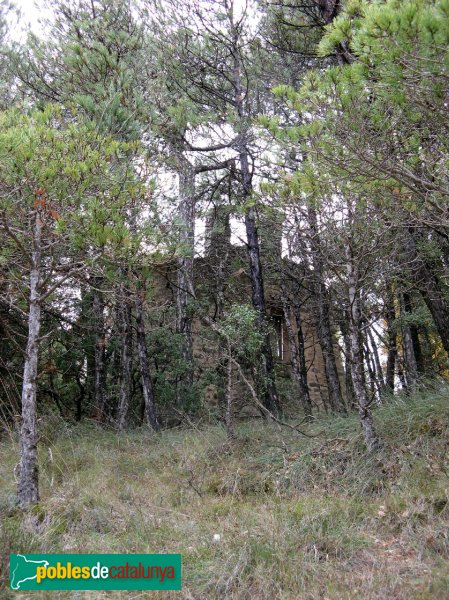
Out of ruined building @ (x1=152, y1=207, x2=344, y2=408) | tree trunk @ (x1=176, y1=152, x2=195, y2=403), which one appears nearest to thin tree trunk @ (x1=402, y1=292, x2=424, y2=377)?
ruined building @ (x1=152, y1=207, x2=344, y2=408)

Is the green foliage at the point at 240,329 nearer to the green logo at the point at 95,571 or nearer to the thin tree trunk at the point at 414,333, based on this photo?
the green logo at the point at 95,571

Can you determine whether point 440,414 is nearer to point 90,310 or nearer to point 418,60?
point 418,60

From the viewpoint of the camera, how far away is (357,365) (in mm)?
4824

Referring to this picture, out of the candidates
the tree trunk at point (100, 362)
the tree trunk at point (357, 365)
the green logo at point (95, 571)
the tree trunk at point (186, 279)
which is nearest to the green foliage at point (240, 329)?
the tree trunk at point (186, 279)

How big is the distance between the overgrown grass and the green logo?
103 mm

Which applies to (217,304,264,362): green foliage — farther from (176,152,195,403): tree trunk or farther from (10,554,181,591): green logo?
(10,554,181,591): green logo

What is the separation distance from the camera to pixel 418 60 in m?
3.00

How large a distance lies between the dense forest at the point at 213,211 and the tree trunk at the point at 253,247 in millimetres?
52

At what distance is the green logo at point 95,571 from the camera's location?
2.85 meters

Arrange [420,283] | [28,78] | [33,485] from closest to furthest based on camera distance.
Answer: [33,485]
[28,78]
[420,283]

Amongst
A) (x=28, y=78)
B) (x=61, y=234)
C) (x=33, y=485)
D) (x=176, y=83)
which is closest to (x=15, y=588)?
(x=33, y=485)

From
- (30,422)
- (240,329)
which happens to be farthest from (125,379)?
(30,422)

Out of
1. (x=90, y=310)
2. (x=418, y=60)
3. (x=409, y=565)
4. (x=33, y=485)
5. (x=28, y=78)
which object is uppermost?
→ (x=28, y=78)

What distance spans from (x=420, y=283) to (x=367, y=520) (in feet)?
16.6
